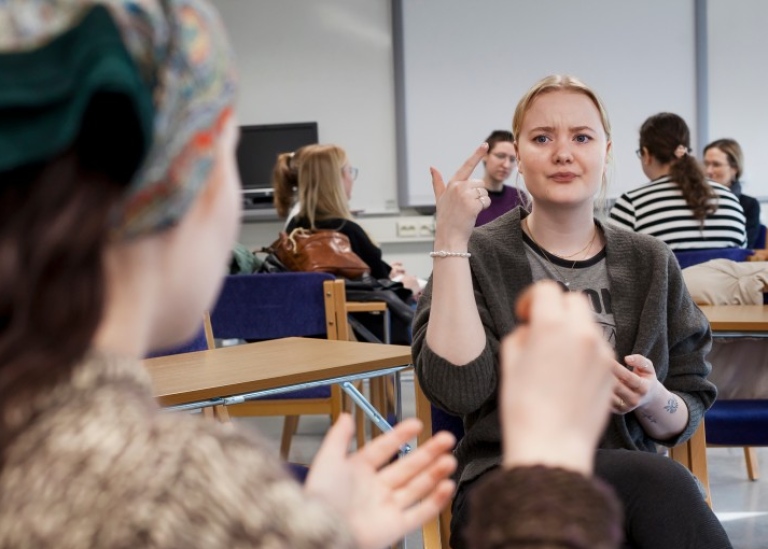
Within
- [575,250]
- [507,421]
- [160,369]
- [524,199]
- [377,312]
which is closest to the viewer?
[507,421]

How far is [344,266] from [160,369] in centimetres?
206

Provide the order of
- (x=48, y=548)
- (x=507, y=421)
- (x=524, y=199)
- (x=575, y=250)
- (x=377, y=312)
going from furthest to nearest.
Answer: (x=377, y=312) → (x=524, y=199) → (x=575, y=250) → (x=507, y=421) → (x=48, y=548)

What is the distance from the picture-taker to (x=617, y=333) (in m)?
1.70

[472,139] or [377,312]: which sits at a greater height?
[472,139]

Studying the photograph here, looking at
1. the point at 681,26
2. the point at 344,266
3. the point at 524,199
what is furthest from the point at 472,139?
the point at 524,199

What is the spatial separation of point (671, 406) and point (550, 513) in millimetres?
1130

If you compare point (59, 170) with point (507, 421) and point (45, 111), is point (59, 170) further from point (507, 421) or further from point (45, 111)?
point (507, 421)

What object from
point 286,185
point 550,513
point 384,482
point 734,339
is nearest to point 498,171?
point 286,185

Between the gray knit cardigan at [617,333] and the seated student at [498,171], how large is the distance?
3.59m

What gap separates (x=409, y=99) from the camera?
7.46 meters

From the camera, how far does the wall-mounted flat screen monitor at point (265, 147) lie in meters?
7.53

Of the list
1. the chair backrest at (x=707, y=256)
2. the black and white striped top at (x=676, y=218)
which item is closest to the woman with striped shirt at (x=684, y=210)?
the black and white striped top at (x=676, y=218)

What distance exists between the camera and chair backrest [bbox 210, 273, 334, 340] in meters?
3.16

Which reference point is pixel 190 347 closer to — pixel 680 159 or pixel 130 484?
pixel 130 484
